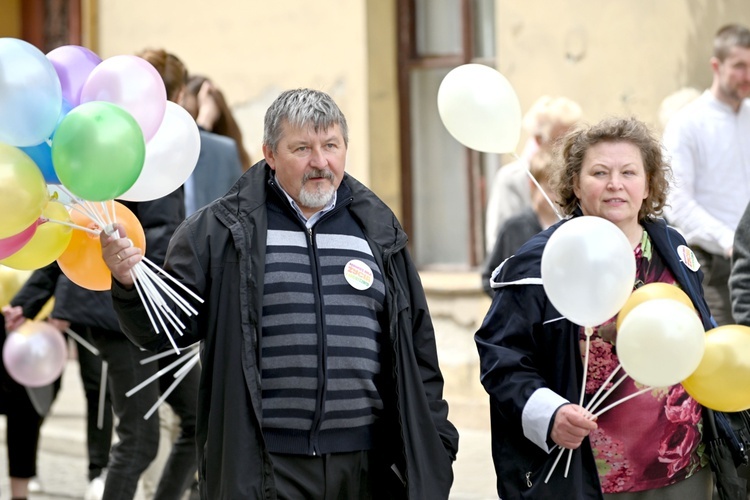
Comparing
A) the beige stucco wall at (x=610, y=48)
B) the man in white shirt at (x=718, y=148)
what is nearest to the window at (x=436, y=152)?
the beige stucco wall at (x=610, y=48)

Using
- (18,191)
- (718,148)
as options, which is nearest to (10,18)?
(718,148)

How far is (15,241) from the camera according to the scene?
415 centimetres

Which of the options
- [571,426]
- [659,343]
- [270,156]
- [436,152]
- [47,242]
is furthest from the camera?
[436,152]

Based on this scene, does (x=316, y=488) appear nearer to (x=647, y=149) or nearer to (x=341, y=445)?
(x=341, y=445)

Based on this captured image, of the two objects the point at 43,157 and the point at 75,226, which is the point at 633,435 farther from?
the point at 43,157

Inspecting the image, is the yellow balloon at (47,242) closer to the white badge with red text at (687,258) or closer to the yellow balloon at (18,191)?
the yellow balloon at (18,191)

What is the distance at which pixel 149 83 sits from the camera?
4344 mm

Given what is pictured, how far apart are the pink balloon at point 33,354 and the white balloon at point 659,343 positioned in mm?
4075

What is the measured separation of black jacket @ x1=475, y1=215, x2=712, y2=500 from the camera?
405 centimetres

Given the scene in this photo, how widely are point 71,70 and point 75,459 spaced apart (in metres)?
5.72

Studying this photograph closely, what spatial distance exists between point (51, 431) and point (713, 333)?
6810 mm

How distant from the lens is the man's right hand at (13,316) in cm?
696

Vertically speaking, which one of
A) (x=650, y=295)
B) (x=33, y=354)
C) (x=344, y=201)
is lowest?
(x=33, y=354)

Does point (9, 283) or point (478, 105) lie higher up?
point (478, 105)
